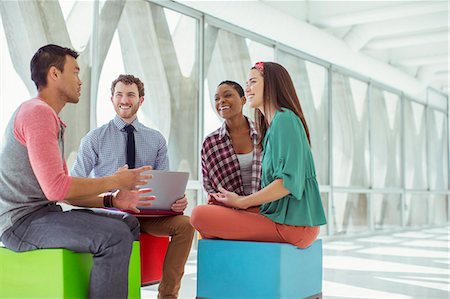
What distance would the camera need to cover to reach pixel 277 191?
2756 mm

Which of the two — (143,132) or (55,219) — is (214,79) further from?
(55,219)

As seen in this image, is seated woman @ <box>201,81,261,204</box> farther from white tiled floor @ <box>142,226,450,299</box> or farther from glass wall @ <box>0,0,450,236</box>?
glass wall @ <box>0,0,450,236</box>

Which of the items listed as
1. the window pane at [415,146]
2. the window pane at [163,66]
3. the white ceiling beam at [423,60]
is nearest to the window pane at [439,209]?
the window pane at [415,146]

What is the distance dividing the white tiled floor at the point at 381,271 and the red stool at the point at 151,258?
0.74 metres

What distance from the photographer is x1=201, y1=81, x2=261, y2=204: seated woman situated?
3578 millimetres

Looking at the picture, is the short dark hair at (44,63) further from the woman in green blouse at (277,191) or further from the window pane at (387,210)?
the window pane at (387,210)

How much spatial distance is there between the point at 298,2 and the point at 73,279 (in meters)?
6.75

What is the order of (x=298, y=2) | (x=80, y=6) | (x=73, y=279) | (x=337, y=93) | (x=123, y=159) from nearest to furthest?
(x=73, y=279), (x=123, y=159), (x=80, y=6), (x=298, y=2), (x=337, y=93)

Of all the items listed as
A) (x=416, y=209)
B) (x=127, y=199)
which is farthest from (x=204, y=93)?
(x=416, y=209)

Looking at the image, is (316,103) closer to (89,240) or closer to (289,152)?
(289,152)

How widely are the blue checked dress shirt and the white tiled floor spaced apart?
116 centimetres

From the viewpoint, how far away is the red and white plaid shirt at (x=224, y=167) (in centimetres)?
357

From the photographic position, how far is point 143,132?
368 centimetres

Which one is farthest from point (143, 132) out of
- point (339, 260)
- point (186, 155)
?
point (339, 260)
